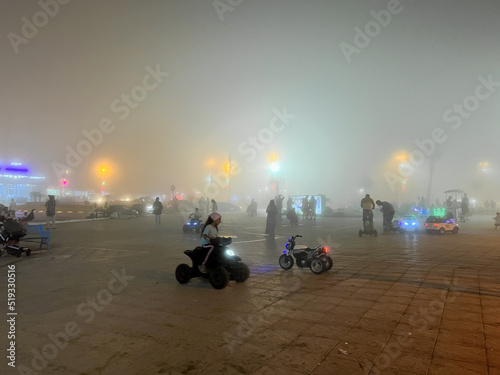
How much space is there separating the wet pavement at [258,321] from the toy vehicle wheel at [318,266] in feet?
0.75

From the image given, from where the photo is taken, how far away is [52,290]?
6680mm

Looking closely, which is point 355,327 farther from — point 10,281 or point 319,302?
point 10,281

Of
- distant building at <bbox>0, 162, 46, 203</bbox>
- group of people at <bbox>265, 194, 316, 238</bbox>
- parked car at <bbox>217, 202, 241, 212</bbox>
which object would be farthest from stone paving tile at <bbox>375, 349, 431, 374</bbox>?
distant building at <bbox>0, 162, 46, 203</bbox>

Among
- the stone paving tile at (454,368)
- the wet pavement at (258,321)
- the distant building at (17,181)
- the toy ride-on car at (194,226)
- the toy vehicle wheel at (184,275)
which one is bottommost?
the wet pavement at (258,321)

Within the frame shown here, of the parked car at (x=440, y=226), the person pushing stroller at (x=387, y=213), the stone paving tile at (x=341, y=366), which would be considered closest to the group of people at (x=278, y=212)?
the person pushing stroller at (x=387, y=213)

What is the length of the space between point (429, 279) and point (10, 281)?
9.49 meters

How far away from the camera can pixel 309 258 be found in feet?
27.8

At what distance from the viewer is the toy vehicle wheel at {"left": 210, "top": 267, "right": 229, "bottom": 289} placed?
664cm

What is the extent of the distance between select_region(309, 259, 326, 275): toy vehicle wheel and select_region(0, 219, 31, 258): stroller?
30.6 feet

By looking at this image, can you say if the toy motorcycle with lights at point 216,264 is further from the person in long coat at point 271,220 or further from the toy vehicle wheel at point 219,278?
the person in long coat at point 271,220

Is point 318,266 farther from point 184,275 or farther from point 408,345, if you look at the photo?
point 408,345

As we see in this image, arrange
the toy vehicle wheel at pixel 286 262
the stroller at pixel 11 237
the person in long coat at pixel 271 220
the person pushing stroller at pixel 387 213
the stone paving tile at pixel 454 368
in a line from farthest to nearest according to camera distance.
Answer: the person pushing stroller at pixel 387 213 < the person in long coat at pixel 271 220 < the stroller at pixel 11 237 < the toy vehicle wheel at pixel 286 262 < the stone paving tile at pixel 454 368

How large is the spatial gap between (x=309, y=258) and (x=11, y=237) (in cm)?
970

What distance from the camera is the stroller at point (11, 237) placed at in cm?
1073
